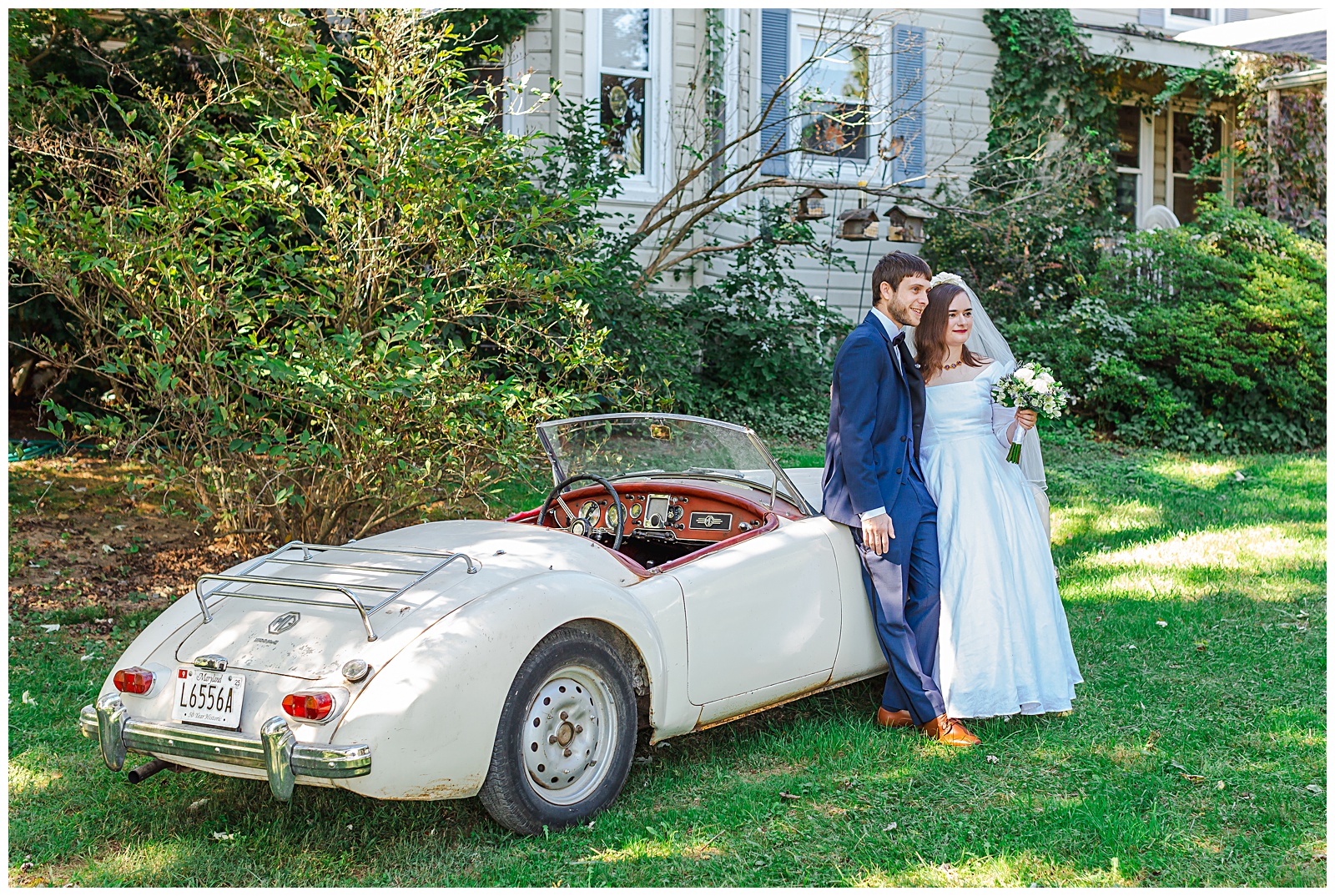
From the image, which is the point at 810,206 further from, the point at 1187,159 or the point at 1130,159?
the point at 1187,159

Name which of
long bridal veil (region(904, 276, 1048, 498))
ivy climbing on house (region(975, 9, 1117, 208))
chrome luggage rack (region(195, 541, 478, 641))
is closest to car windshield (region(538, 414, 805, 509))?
long bridal veil (region(904, 276, 1048, 498))

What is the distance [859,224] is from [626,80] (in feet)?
9.48

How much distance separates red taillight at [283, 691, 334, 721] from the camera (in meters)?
3.32

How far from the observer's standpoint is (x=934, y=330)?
5.07 metres

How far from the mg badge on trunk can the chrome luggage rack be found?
57 millimetres

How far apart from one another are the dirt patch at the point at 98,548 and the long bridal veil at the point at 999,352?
14.0 ft

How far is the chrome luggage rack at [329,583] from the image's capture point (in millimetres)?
3606

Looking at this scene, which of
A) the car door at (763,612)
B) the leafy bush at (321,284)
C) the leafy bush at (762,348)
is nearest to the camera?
the car door at (763,612)

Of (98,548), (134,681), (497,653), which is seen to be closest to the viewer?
(497,653)

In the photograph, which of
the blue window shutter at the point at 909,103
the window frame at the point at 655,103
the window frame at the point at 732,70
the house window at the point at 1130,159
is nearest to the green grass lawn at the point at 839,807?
the window frame at the point at 655,103

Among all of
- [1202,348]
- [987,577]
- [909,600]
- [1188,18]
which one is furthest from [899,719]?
[1188,18]

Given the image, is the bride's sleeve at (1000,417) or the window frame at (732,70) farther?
the window frame at (732,70)

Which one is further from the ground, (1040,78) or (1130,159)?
(1040,78)

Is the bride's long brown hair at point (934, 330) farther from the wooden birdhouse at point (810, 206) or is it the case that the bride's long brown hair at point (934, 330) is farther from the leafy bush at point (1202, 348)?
the leafy bush at point (1202, 348)
